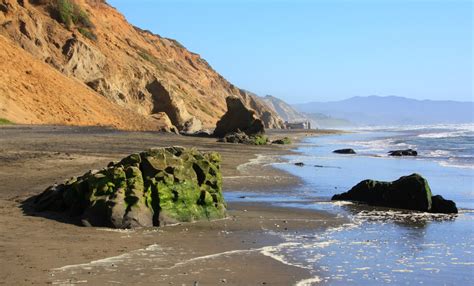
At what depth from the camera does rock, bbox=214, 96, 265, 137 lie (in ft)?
164

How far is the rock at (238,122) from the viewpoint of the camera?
4991cm

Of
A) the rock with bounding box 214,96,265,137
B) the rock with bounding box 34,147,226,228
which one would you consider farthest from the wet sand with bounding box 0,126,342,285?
the rock with bounding box 214,96,265,137

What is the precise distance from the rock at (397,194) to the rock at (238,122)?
108 feet

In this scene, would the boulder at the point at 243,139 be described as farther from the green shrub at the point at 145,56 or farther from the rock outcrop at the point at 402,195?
the green shrub at the point at 145,56

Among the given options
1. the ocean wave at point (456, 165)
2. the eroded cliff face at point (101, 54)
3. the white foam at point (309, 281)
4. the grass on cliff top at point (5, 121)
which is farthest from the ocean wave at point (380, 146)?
the white foam at point (309, 281)

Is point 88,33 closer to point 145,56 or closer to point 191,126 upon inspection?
point 191,126

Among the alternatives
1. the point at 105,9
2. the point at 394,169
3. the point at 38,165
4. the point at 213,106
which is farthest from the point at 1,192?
the point at 213,106

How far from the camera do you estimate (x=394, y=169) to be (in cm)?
2828

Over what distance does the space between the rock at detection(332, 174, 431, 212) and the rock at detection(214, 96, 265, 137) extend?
108ft

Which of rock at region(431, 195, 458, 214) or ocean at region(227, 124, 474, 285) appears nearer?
ocean at region(227, 124, 474, 285)

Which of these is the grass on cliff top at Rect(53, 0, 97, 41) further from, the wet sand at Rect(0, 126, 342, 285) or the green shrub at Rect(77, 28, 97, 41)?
the wet sand at Rect(0, 126, 342, 285)

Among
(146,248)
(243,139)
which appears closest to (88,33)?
(243,139)

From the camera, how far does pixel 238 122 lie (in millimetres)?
50781

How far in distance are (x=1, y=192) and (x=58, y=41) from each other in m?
49.4
